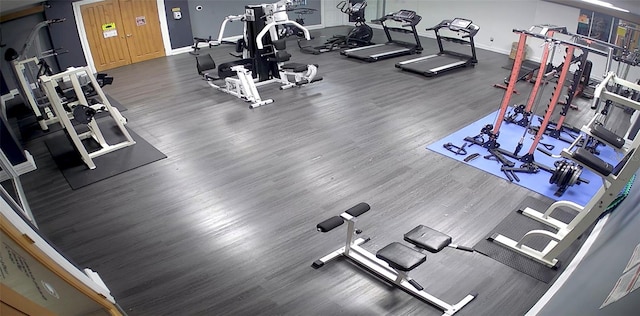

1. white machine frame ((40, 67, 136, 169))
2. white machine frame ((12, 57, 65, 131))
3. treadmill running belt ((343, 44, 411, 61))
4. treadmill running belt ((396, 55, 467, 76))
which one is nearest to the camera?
white machine frame ((40, 67, 136, 169))

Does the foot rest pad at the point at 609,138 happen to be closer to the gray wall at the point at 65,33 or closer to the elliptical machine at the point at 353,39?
the elliptical machine at the point at 353,39

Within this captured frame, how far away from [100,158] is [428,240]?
4.33 m

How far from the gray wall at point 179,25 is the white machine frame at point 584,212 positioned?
8.55 m

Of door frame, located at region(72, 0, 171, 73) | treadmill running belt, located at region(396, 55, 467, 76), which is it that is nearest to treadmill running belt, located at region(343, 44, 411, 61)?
treadmill running belt, located at region(396, 55, 467, 76)

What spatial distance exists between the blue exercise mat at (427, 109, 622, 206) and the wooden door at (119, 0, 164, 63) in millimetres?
7087

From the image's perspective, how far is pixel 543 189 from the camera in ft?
15.0

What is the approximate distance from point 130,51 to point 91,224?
20.6 feet

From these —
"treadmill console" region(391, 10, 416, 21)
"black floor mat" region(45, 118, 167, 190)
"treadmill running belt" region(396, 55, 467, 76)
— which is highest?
"treadmill console" region(391, 10, 416, 21)

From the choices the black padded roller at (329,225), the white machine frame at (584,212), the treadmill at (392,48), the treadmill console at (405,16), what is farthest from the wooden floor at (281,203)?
the treadmill console at (405,16)

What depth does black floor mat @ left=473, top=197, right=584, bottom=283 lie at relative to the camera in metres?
3.48

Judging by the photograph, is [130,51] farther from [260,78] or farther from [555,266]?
[555,266]

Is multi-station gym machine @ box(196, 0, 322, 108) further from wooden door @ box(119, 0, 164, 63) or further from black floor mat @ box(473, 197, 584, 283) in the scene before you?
black floor mat @ box(473, 197, 584, 283)

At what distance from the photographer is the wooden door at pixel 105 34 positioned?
8425 mm

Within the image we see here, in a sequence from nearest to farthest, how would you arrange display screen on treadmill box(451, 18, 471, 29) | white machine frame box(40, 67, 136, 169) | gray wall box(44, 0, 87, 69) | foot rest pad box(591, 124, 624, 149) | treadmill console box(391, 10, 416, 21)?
foot rest pad box(591, 124, 624, 149)
white machine frame box(40, 67, 136, 169)
gray wall box(44, 0, 87, 69)
display screen on treadmill box(451, 18, 471, 29)
treadmill console box(391, 10, 416, 21)
